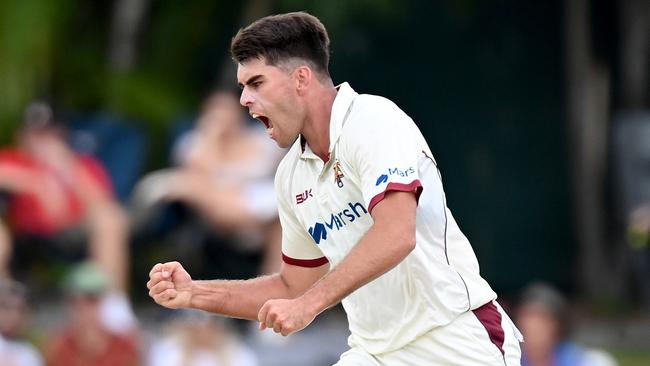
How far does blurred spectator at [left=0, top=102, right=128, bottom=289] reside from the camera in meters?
10.6

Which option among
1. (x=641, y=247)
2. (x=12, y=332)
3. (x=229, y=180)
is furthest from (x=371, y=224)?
(x=641, y=247)

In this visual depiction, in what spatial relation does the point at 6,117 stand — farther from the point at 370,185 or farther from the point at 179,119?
the point at 370,185

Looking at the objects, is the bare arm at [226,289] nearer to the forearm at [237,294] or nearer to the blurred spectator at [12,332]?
the forearm at [237,294]

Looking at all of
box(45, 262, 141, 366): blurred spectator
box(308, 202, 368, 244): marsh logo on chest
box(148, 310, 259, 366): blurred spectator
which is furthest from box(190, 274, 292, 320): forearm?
box(45, 262, 141, 366): blurred spectator

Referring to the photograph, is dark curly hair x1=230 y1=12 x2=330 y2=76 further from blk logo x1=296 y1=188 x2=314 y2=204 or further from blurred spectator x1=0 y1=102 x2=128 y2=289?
blurred spectator x1=0 y1=102 x2=128 y2=289

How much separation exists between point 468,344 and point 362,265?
2.11 ft

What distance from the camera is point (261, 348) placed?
981 cm

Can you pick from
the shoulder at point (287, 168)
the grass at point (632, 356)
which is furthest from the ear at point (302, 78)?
the grass at point (632, 356)

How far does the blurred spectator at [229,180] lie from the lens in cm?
1038

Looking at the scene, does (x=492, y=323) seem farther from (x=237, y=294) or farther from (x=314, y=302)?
(x=237, y=294)

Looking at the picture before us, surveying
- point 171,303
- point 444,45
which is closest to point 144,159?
point 444,45

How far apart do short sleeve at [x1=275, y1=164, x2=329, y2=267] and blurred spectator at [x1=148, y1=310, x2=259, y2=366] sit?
406 centimetres

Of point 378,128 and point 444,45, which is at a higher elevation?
point 378,128

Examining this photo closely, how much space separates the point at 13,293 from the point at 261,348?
5.72 feet
